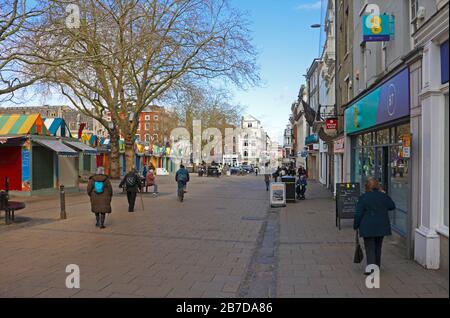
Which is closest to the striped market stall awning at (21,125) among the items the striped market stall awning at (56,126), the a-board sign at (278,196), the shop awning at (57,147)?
the shop awning at (57,147)

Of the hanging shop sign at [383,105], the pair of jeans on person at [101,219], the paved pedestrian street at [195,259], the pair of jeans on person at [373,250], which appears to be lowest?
the paved pedestrian street at [195,259]

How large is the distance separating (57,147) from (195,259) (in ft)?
51.9

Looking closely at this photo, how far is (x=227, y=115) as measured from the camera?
7050 centimetres

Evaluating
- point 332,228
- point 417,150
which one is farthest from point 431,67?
point 332,228

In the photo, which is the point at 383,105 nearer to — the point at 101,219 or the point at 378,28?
the point at 378,28

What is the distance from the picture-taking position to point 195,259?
8.07m

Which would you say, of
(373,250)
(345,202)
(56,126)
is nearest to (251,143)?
(56,126)

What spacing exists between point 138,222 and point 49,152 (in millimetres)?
12026

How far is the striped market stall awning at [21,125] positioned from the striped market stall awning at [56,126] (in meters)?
1.11

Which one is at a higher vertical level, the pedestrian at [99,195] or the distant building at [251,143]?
the distant building at [251,143]

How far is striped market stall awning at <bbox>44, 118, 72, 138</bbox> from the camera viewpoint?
2327 centimetres

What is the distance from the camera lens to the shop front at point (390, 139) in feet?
28.7

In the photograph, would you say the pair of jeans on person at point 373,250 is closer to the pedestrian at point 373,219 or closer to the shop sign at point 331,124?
the pedestrian at point 373,219

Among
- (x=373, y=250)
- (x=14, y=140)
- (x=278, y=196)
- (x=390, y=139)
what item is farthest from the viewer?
(x=14, y=140)
